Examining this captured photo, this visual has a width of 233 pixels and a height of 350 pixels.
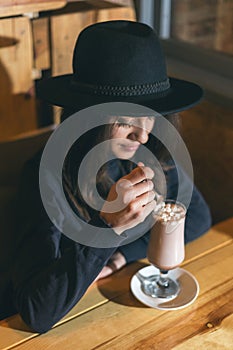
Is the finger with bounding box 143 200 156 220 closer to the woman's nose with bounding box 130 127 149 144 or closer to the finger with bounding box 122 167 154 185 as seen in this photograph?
the finger with bounding box 122 167 154 185

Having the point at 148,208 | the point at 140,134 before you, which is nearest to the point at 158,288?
the point at 148,208

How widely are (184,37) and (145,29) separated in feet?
3.85

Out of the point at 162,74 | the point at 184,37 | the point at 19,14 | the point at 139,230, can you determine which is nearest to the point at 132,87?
the point at 162,74

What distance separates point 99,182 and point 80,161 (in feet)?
0.28

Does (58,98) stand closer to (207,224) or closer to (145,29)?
(145,29)

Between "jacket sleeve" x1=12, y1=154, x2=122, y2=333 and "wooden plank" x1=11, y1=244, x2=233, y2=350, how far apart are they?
0.14ft

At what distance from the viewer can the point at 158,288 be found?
4.15ft

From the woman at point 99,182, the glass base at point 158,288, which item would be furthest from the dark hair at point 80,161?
the glass base at point 158,288

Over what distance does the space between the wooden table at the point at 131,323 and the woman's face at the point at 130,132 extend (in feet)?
1.01

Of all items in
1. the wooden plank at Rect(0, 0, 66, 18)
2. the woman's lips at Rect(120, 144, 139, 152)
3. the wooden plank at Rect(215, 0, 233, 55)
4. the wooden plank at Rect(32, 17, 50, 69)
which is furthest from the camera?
the wooden plank at Rect(215, 0, 233, 55)

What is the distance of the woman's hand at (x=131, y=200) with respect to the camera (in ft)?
3.60

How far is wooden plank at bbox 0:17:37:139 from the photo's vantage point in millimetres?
1722

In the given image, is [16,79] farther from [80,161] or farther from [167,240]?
[167,240]

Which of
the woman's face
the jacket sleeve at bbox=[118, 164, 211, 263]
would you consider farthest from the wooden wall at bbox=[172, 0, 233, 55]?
the woman's face
